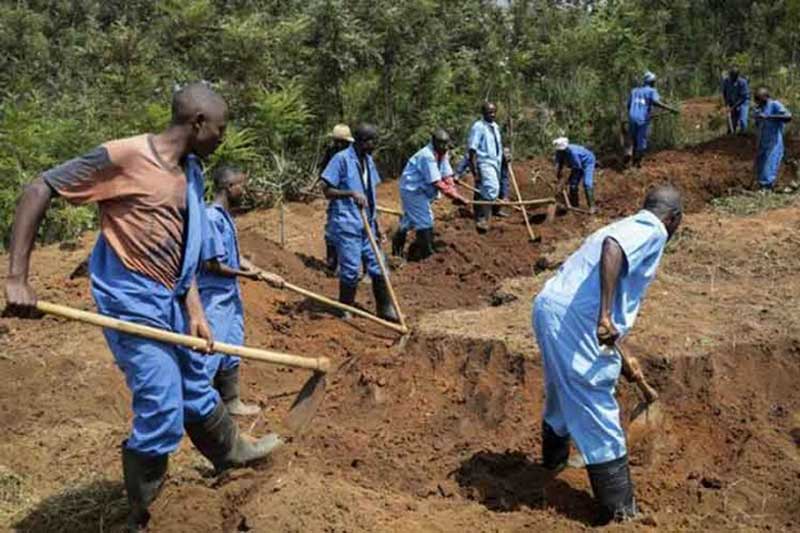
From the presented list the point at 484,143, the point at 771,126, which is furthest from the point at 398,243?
the point at 771,126

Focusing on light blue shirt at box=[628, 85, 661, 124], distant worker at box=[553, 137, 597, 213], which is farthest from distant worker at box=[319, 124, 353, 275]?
light blue shirt at box=[628, 85, 661, 124]

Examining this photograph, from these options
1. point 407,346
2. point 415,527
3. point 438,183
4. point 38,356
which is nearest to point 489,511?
point 415,527

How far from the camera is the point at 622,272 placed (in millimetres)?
4156

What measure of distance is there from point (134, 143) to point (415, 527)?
2027mm

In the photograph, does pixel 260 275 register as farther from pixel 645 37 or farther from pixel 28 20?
pixel 28 20

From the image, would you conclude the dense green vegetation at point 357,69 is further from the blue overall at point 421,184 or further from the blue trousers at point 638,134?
the blue overall at point 421,184

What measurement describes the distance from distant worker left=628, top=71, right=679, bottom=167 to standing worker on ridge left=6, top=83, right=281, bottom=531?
12379 mm

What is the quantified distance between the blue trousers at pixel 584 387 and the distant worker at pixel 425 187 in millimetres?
5734

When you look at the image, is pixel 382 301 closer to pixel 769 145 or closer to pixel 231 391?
pixel 231 391

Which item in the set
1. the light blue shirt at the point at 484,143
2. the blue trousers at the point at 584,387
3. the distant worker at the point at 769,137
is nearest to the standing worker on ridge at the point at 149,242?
the blue trousers at the point at 584,387

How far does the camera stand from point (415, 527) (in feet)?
13.4

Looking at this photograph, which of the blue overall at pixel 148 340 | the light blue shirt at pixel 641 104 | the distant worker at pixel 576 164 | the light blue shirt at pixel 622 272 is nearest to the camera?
the blue overall at pixel 148 340

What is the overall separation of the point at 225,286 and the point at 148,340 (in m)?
2.05

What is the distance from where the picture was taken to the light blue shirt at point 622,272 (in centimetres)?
413
